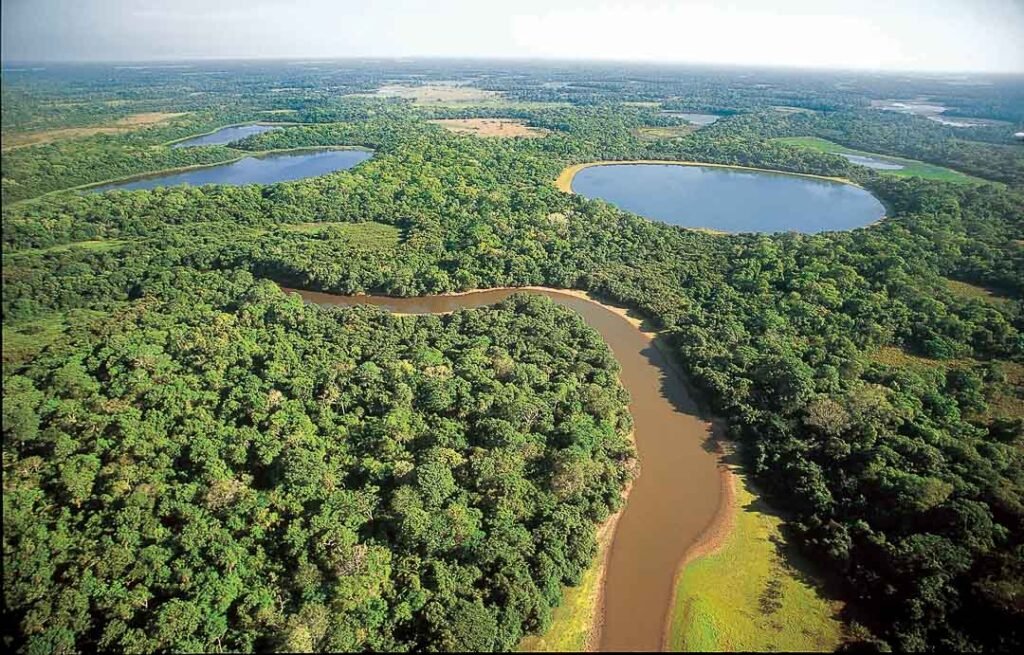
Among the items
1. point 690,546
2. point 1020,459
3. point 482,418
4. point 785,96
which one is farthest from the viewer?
point 785,96

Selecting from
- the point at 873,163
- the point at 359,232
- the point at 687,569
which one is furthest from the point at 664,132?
the point at 687,569

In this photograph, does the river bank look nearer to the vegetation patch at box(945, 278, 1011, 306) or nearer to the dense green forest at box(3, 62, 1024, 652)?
the dense green forest at box(3, 62, 1024, 652)

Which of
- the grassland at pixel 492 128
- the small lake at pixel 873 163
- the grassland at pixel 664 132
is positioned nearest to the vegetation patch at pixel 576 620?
the small lake at pixel 873 163

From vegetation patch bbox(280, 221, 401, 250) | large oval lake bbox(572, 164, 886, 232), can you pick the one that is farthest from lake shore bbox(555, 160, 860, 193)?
vegetation patch bbox(280, 221, 401, 250)

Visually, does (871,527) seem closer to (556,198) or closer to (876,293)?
(876,293)

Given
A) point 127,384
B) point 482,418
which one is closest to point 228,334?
point 127,384

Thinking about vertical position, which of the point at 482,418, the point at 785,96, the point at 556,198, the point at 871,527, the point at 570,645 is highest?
the point at 785,96
